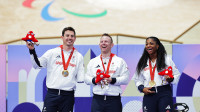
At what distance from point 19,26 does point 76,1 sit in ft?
11.7

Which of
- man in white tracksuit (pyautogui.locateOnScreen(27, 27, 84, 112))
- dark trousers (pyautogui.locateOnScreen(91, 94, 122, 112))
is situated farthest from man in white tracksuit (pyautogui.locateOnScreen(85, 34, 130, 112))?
man in white tracksuit (pyautogui.locateOnScreen(27, 27, 84, 112))

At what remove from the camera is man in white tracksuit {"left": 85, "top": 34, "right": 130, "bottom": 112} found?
410 centimetres

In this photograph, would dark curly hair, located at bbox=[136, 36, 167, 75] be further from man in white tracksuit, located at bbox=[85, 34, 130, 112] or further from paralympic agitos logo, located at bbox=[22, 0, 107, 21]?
paralympic agitos logo, located at bbox=[22, 0, 107, 21]

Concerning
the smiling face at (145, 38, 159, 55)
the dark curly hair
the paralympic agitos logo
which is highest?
the paralympic agitos logo

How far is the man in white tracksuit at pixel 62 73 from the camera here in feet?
13.5

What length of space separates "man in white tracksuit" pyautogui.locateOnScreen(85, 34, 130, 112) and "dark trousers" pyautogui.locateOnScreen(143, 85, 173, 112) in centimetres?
42

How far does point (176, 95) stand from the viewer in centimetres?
571

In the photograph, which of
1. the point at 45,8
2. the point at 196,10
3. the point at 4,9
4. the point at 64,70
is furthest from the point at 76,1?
the point at 64,70

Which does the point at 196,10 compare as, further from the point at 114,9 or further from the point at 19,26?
the point at 19,26

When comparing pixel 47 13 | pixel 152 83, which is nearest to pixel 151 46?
pixel 152 83

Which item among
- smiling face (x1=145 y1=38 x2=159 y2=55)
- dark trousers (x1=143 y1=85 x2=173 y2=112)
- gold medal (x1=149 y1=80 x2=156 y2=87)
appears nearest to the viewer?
dark trousers (x1=143 y1=85 x2=173 y2=112)

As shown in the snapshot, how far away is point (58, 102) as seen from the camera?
163 inches

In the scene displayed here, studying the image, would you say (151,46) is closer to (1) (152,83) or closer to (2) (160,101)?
(1) (152,83)

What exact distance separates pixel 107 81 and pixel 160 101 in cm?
80
